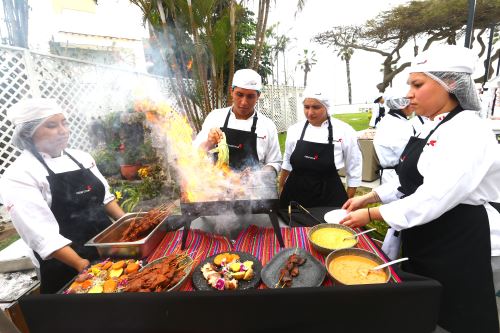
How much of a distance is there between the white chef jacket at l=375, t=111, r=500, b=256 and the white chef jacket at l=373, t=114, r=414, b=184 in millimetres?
2873

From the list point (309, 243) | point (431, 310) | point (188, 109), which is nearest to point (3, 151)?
point (188, 109)

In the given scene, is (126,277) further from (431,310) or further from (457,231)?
(457,231)

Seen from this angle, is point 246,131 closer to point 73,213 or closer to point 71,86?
point 73,213

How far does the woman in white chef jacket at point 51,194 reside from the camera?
2.18 meters

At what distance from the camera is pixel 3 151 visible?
5914 mm

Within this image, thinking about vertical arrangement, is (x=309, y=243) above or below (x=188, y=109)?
below

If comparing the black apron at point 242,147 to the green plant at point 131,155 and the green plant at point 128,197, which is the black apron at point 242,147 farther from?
the green plant at point 131,155

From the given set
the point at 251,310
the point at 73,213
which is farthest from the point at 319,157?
the point at 73,213

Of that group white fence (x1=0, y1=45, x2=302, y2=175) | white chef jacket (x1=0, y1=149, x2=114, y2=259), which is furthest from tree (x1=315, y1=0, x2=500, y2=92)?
white chef jacket (x1=0, y1=149, x2=114, y2=259)

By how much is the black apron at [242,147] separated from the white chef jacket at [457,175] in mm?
2196

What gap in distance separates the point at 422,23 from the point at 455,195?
2496 cm

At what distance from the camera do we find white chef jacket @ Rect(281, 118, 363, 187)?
3889 millimetres

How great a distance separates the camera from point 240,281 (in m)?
1.87

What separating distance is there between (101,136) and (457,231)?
27.8 ft
